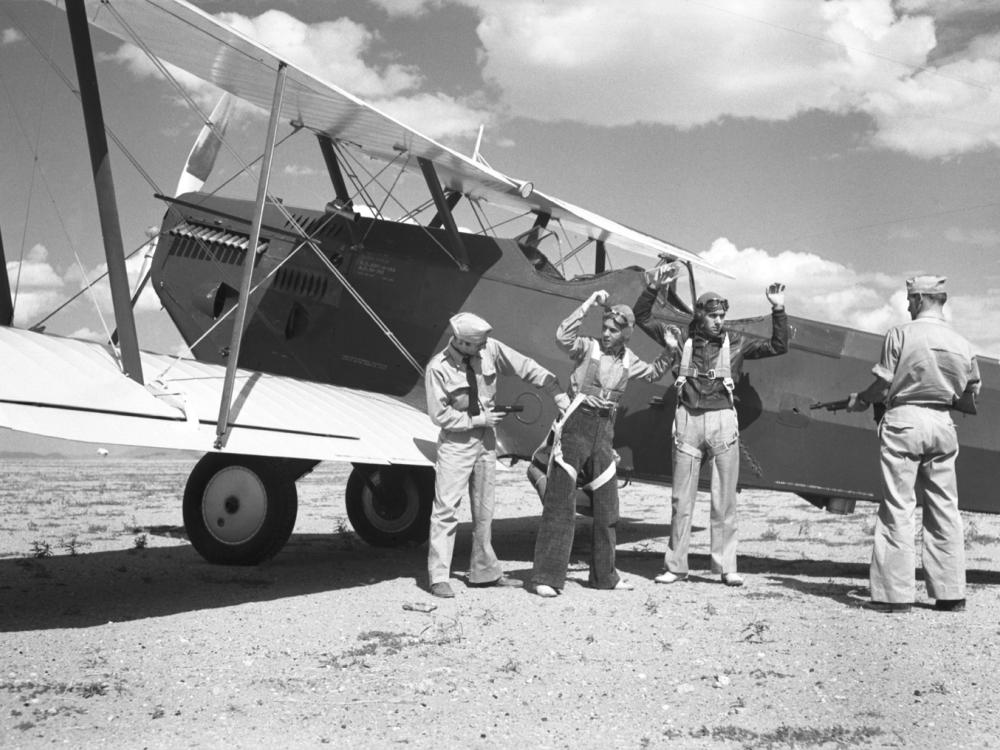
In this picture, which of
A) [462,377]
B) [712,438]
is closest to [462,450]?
[462,377]

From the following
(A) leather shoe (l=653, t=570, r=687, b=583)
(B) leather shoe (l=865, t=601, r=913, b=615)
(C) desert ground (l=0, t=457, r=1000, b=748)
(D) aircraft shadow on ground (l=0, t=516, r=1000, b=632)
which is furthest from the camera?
(A) leather shoe (l=653, t=570, r=687, b=583)

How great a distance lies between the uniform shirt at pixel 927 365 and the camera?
6.58 metres

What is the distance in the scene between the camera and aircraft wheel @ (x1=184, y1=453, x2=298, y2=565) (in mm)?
8016

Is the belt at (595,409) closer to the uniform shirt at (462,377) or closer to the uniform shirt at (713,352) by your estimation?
the uniform shirt at (462,377)

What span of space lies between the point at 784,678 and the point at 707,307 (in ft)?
11.2

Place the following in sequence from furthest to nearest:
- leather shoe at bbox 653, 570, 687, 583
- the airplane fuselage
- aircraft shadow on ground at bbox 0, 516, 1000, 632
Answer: the airplane fuselage, leather shoe at bbox 653, 570, 687, 583, aircraft shadow on ground at bbox 0, 516, 1000, 632

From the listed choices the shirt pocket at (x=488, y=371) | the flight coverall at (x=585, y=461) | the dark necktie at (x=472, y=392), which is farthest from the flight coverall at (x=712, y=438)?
the dark necktie at (x=472, y=392)

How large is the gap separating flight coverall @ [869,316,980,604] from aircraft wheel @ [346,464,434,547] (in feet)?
15.4

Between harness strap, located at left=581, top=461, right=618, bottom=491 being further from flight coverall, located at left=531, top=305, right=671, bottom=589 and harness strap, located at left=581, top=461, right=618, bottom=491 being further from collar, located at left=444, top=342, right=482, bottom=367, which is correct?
collar, located at left=444, top=342, right=482, bottom=367

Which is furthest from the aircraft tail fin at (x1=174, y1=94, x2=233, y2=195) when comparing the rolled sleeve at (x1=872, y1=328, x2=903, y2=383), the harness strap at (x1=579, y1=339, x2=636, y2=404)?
the rolled sleeve at (x1=872, y1=328, x2=903, y2=383)

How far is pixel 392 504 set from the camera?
9.98 meters

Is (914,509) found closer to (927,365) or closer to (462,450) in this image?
(927,365)

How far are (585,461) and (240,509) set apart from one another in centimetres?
298

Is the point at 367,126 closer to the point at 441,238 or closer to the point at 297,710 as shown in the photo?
the point at 441,238
